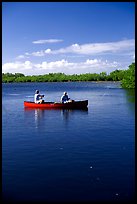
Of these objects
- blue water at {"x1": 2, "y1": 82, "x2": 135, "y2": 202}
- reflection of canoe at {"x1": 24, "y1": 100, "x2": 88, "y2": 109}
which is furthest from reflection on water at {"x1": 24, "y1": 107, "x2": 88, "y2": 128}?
blue water at {"x1": 2, "y1": 82, "x2": 135, "y2": 202}

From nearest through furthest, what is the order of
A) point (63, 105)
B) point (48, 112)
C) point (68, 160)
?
point (68, 160)
point (48, 112)
point (63, 105)

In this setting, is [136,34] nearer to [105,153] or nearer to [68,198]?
[68,198]

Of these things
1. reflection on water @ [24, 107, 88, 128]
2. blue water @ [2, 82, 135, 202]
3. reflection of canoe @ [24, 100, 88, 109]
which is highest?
reflection of canoe @ [24, 100, 88, 109]

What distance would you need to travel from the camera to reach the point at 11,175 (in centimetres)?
866

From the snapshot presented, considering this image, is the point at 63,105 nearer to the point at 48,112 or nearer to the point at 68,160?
the point at 48,112

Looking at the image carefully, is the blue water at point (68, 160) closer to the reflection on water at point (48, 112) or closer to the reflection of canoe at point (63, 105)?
the reflection on water at point (48, 112)

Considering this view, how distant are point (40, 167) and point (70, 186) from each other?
6.16 feet

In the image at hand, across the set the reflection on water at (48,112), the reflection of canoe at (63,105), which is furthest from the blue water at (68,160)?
the reflection of canoe at (63,105)

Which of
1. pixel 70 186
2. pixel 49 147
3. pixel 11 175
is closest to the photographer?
pixel 70 186

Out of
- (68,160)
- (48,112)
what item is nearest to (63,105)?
(48,112)

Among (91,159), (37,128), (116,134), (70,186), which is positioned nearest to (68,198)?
(70,186)

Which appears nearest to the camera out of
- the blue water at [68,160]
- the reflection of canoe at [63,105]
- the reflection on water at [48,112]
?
the blue water at [68,160]

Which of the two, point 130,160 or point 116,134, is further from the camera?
point 116,134

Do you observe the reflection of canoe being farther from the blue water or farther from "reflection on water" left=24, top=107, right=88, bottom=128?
the blue water
